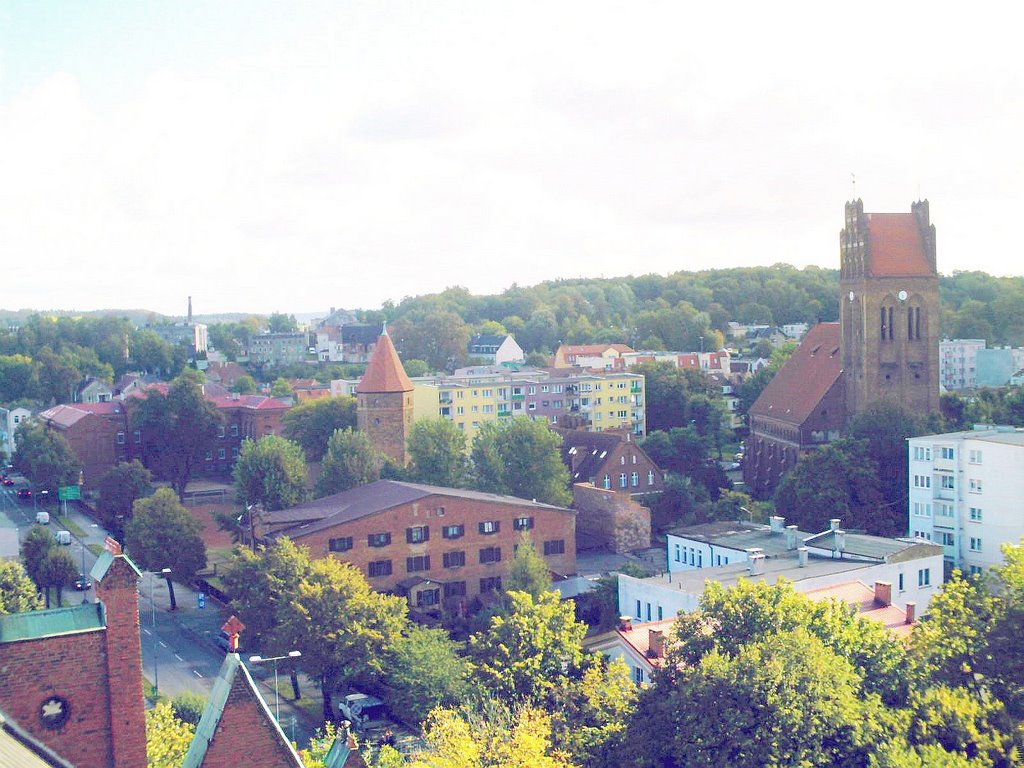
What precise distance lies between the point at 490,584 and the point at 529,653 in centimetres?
2024

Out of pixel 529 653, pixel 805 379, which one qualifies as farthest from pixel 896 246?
pixel 529 653

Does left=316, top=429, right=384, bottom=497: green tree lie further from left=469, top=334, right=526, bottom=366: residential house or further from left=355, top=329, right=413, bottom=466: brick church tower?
left=469, top=334, right=526, bottom=366: residential house

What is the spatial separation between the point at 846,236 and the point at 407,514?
1381 inches

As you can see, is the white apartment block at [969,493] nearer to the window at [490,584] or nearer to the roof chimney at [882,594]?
the roof chimney at [882,594]

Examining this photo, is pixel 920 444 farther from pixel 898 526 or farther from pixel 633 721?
pixel 633 721

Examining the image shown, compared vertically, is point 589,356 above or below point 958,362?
above

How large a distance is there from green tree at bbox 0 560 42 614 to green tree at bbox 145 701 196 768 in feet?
41.1

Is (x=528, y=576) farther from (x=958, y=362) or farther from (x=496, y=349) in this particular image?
(x=496, y=349)

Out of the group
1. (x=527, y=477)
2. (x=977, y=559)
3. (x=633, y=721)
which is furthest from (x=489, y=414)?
(x=633, y=721)

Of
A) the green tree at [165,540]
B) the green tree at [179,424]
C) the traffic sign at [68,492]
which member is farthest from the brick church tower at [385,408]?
the traffic sign at [68,492]

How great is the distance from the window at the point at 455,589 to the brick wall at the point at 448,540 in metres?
0.16

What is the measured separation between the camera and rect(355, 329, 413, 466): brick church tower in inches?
2682

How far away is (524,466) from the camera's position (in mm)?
60781

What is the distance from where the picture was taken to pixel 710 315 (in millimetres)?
161750
